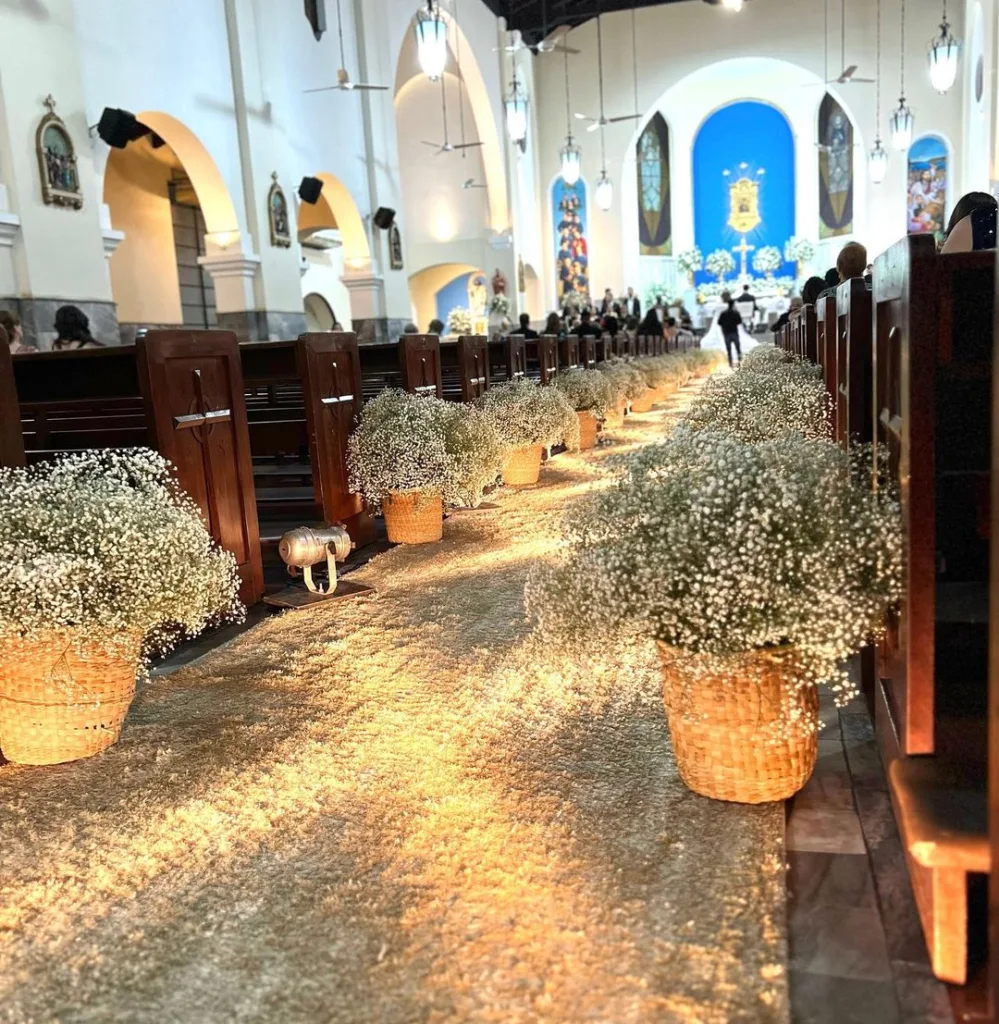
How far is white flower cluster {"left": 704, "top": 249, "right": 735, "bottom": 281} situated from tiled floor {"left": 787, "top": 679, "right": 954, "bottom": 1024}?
2408cm

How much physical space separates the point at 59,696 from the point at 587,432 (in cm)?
698

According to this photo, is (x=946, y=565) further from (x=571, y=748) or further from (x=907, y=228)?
(x=907, y=228)

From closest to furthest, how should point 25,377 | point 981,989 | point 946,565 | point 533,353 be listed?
1. point 981,989
2. point 946,565
3. point 25,377
4. point 533,353

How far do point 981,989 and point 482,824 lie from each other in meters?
0.98

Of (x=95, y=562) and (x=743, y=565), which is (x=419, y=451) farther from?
(x=743, y=565)

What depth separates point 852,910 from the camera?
172 centimetres

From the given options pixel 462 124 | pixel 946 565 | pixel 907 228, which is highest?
pixel 462 124

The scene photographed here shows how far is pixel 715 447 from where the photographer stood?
2254 mm

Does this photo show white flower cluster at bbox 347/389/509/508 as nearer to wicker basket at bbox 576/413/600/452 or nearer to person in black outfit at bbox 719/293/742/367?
wicker basket at bbox 576/413/600/452

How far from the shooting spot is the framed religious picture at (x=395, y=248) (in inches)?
545

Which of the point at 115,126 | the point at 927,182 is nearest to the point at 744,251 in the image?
the point at 927,182

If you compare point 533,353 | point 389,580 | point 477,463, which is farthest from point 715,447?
point 533,353

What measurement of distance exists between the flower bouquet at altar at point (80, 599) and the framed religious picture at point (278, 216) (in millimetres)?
8689

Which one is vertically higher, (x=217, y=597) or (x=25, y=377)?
(x=25, y=377)
